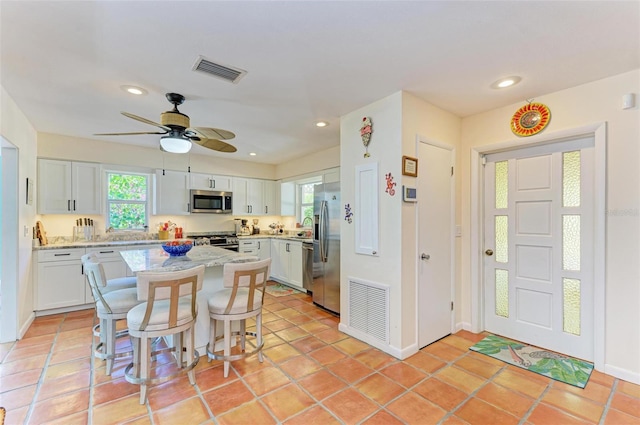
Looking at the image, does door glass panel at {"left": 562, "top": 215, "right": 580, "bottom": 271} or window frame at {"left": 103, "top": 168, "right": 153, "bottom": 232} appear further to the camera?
window frame at {"left": 103, "top": 168, "right": 153, "bottom": 232}

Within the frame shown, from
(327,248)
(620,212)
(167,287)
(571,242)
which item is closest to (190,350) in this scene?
Answer: (167,287)

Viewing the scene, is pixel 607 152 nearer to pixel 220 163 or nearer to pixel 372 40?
pixel 372 40

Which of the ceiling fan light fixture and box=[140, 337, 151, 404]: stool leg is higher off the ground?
the ceiling fan light fixture

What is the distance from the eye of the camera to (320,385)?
2.26 meters

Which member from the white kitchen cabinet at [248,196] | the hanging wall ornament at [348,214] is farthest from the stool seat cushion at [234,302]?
the white kitchen cabinet at [248,196]

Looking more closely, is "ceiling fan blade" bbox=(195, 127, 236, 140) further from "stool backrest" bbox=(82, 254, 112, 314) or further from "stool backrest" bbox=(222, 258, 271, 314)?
"stool backrest" bbox=(82, 254, 112, 314)

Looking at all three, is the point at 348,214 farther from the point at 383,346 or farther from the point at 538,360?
the point at 538,360

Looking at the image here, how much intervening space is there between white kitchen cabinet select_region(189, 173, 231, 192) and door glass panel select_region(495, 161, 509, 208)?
15.1 feet

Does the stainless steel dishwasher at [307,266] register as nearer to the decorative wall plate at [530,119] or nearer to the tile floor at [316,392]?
the tile floor at [316,392]

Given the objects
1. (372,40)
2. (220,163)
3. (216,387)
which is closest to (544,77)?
(372,40)

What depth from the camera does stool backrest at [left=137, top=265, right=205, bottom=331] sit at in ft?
6.34

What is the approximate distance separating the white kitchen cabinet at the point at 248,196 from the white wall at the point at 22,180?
9.65 feet

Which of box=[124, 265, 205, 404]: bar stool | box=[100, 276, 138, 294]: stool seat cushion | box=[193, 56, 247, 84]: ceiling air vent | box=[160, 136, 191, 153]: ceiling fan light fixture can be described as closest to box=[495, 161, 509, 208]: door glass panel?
box=[193, 56, 247, 84]: ceiling air vent

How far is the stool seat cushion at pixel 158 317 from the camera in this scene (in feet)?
6.72
